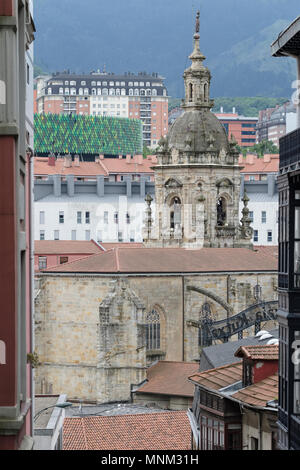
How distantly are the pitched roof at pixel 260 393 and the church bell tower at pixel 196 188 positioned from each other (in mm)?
49454

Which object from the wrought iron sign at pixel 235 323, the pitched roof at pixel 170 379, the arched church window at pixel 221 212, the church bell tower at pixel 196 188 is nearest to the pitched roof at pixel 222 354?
the pitched roof at pixel 170 379

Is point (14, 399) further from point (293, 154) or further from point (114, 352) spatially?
point (114, 352)

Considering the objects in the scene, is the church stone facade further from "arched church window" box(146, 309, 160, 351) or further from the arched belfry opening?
the arched belfry opening

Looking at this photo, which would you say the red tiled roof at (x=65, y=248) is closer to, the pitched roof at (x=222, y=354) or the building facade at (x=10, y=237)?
the pitched roof at (x=222, y=354)

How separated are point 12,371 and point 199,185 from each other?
2554 inches

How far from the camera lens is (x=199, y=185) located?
78.9 metres

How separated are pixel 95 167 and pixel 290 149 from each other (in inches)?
5865

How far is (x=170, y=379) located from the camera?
6303cm

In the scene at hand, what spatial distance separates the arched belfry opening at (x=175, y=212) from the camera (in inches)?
3120

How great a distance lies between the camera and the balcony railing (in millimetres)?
21184

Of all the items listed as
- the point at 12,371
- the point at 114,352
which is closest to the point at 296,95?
the point at 12,371

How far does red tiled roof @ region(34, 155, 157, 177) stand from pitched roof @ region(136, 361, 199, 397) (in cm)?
9008

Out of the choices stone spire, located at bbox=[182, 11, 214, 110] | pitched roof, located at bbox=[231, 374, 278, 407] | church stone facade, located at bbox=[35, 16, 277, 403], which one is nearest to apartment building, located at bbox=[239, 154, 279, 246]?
stone spire, located at bbox=[182, 11, 214, 110]
